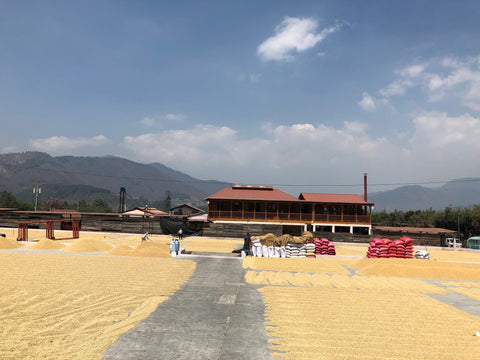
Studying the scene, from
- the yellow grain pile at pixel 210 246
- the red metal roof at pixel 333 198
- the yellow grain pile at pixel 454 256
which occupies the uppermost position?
the red metal roof at pixel 333 198

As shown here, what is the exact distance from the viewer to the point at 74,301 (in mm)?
9398

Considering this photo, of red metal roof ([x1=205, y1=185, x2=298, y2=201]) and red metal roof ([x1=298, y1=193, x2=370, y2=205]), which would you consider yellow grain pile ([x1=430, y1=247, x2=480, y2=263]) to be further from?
red metal roof ([x1=205, y1=185, x2=298, y2=201])

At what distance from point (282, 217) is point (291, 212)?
1.71 m

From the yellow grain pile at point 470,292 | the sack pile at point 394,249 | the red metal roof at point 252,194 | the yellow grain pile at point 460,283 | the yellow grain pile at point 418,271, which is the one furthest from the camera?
the red metal roof at point 252,194

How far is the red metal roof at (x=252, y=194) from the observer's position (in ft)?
137

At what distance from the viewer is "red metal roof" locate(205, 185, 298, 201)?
137ft

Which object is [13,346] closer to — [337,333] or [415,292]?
[337,333]

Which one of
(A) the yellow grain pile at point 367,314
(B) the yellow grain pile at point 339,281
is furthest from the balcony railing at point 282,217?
(B) the yellow grain pile at point 339,281

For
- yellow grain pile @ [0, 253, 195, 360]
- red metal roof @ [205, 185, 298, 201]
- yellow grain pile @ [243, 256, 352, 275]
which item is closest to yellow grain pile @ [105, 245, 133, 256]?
yellow grain pile @ [0, 253, 195, 360]

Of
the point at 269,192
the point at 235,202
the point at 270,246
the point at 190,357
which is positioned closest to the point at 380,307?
the point at 190,357

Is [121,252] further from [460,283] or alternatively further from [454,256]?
[454,256]

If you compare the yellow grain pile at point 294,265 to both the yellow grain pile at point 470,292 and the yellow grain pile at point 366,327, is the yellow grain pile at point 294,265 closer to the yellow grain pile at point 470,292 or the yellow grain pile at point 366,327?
the yellow grain pile at point 470,292

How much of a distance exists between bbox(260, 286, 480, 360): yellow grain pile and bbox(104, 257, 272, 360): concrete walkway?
0.52m

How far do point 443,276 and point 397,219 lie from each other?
86.5 meters
